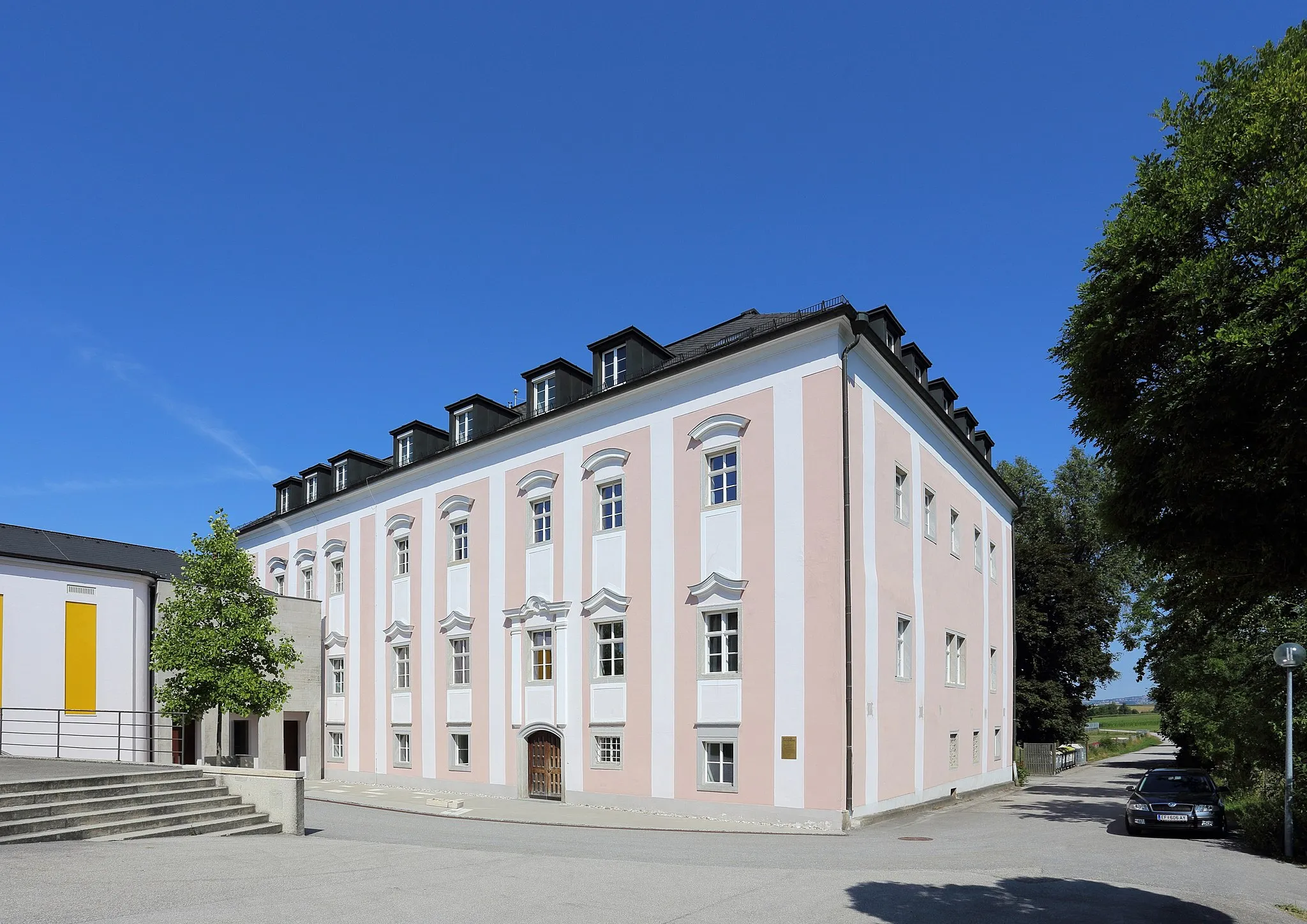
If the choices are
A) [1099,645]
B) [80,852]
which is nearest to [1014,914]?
[80,852]

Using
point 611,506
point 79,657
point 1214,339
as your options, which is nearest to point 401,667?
point 79,657

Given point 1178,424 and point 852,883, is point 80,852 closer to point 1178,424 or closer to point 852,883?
point 852,883

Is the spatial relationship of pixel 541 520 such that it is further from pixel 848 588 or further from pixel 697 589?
pixel 848 588

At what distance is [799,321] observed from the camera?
2136 cm

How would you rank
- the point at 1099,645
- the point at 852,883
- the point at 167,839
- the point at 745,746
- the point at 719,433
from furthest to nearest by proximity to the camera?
1. the point at 1099,645
2. the point at 719,433
3. the point at 745,746
4. the point at 167,839
5. the point at 852,883

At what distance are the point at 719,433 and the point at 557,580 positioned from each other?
674 cm

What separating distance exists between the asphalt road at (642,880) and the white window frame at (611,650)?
6714 millimetres

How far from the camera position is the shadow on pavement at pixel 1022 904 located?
982cm

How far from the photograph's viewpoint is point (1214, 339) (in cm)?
717

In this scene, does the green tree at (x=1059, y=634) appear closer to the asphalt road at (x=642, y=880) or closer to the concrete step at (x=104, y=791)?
the asphalt road at (x=642, y=880)

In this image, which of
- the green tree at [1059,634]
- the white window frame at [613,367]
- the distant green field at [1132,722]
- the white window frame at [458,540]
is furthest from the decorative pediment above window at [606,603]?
the distant green field at [1132,722]

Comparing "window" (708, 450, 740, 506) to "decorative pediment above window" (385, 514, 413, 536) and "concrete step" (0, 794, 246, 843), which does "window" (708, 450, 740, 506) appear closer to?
"concrete step" (0, 794, 246, 843)

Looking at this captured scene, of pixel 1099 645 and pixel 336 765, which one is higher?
pixel 1099 645

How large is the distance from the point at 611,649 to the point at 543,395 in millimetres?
8269
